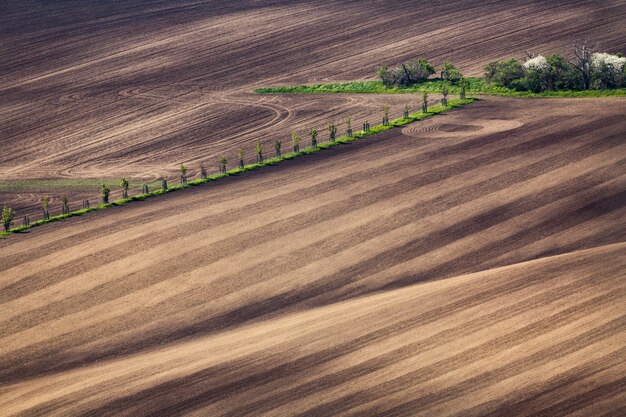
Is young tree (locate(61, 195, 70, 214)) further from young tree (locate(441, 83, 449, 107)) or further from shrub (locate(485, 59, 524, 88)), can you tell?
shrub (locate(485, 59, 524, 88))

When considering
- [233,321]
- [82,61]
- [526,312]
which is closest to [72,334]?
[233,321]

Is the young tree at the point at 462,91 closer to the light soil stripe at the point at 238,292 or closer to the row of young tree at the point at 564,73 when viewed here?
the row of young tree at the point at 564,73

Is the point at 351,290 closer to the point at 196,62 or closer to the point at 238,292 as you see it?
the point at 238,292

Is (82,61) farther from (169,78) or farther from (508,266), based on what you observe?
(508,266)

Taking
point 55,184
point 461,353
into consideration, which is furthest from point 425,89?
point 461,353

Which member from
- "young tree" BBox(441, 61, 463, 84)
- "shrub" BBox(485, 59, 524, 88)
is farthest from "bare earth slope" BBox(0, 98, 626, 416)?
"young tree" BBox(441, 61, 463, 84)

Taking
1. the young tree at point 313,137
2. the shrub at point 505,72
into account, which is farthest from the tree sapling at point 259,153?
the shrub at point 505,72
